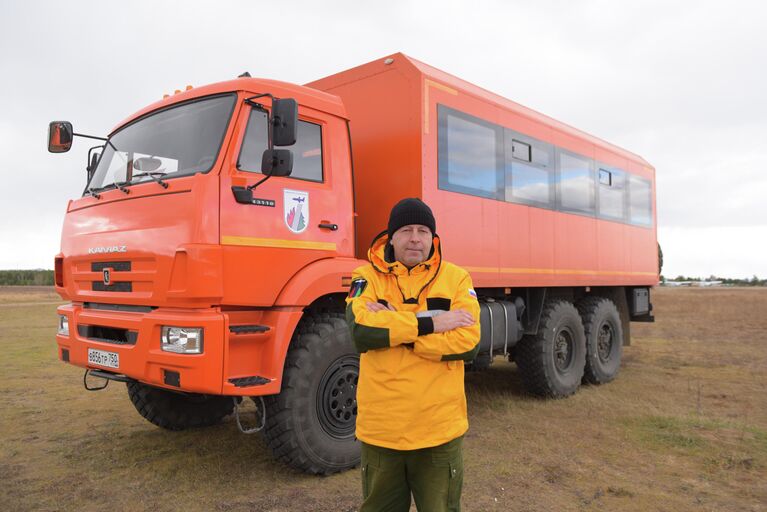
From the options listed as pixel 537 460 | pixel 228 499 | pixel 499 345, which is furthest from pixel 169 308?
pixel 499 345

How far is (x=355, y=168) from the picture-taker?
5.54 meters

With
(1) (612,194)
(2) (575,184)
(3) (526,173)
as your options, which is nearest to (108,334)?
(3) (526,173)

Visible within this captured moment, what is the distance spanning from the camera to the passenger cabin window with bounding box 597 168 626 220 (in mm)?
8406

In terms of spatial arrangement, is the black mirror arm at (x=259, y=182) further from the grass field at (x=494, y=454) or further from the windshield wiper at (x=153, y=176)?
the grass field at (x=494, y=454)

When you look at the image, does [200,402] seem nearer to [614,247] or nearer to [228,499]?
[228,499]

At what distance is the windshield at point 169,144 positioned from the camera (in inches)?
164

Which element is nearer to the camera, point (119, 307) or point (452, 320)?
point (452, 320)

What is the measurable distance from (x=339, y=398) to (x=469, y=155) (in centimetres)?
282

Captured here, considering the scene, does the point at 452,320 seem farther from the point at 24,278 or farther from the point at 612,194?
the point at 24,278

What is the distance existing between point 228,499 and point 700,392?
6.32 metres

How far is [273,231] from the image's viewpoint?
4.19 meters

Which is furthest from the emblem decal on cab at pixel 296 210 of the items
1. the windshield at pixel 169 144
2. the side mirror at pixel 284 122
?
the windshield at pixel 169 144

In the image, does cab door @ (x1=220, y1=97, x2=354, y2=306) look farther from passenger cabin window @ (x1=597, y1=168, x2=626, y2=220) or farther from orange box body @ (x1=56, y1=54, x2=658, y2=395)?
passenger cabin window @ (x1=597, y1=168, x2=626, y2=220)

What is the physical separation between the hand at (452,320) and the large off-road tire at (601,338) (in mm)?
6258
